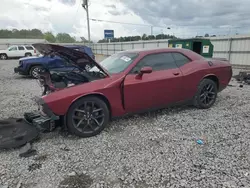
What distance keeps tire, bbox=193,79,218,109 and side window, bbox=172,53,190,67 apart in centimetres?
66

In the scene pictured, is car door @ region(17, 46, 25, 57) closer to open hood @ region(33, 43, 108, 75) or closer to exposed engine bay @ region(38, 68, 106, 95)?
exposed engine bay @ region(38, 68, 106, 95)

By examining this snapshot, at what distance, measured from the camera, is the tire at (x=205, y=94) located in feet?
14.8

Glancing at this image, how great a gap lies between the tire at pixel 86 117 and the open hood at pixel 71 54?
0.64 m

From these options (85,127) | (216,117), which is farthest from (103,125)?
(216,117)

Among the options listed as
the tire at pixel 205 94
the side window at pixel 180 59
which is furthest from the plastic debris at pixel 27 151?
the tire at pixel 205 94

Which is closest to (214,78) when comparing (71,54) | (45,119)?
(71,54)

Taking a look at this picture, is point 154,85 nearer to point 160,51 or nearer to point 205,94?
point 160,51

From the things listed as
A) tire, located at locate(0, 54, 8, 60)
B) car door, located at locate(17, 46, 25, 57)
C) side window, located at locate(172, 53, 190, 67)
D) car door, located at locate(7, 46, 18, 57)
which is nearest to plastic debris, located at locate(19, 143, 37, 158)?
side window, located at locate(172, 53, 190, 67)

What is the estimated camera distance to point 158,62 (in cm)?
407

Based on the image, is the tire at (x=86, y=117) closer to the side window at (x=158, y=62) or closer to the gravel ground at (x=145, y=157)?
the gravel ground at (x=145, y=157)

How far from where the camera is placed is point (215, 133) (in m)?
3.43

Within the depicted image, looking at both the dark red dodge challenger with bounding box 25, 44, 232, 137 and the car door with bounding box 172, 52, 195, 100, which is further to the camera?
the car door with bounding box 172, 52, 195, 100

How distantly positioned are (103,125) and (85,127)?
33cm

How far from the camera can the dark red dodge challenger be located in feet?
10.5
